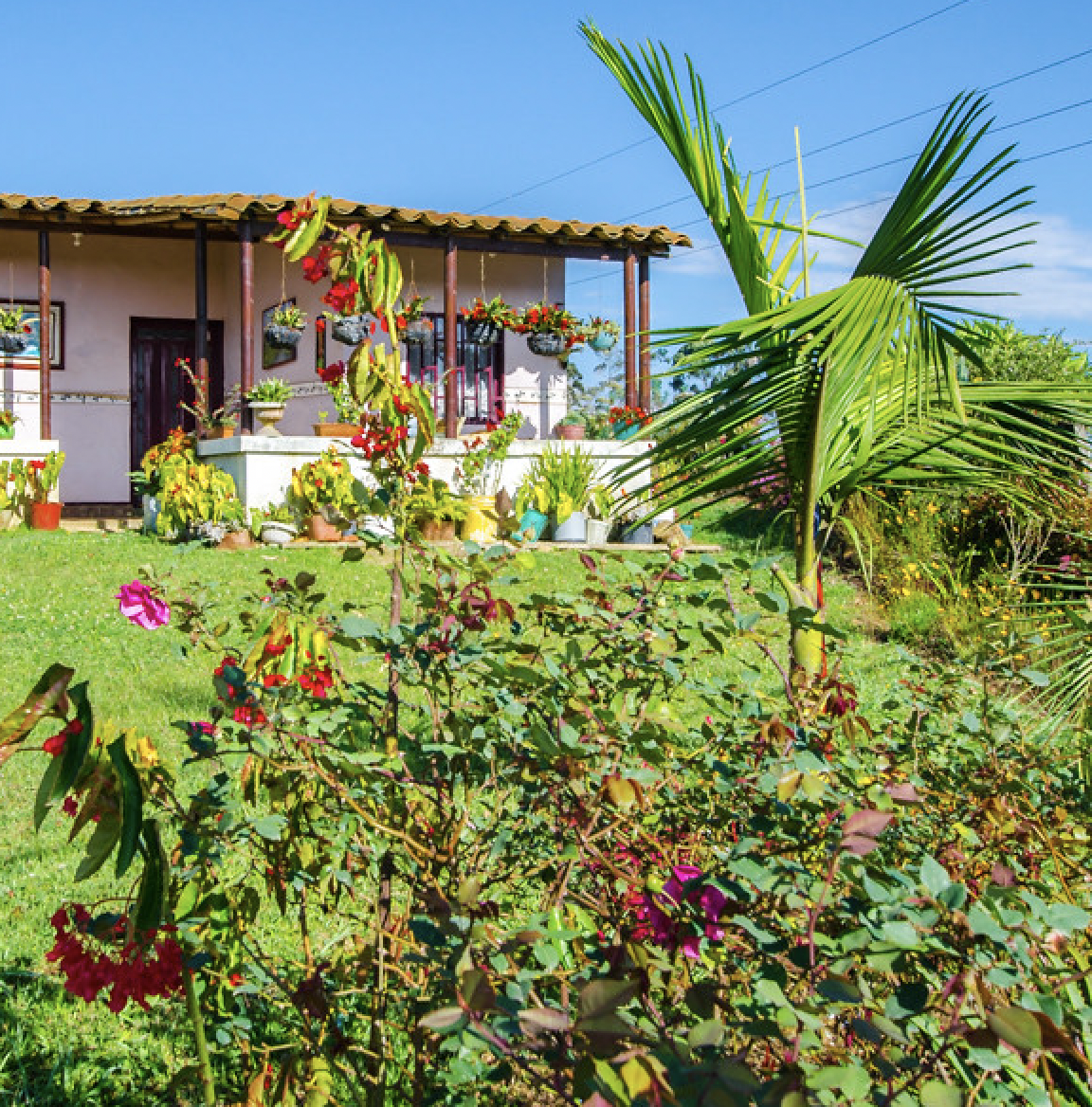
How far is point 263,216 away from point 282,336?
54.6 inches

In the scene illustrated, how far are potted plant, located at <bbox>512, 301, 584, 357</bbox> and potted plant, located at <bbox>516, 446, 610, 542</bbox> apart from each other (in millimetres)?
2251

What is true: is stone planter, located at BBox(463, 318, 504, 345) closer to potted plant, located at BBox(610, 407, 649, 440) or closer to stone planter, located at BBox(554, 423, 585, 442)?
stone planter, located at BBox(554, 423, 585, 442)

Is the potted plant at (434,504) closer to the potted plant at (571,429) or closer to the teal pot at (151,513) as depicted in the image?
the teal pot at (151,513)

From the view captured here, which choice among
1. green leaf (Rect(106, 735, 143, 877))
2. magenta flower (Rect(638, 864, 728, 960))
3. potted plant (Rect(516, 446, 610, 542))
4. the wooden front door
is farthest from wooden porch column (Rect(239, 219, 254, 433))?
green leaf (Rect(106, 735, 143, 877))

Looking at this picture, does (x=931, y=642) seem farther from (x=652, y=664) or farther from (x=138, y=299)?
(x=138, y=299)

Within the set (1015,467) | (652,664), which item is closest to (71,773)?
(652,664)

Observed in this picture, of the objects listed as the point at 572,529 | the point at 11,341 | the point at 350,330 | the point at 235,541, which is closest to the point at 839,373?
the point at 235,541

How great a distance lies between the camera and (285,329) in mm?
13125

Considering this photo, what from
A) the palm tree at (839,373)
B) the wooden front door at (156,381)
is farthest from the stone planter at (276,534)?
the palm tree at (839,373)

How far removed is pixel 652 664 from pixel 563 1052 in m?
0.76

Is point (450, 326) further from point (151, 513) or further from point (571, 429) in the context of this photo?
point (151, 513)

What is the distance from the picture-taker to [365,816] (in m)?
1.70

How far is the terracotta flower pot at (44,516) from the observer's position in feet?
38.7

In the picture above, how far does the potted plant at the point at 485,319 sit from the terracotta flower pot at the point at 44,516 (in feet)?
16.6
